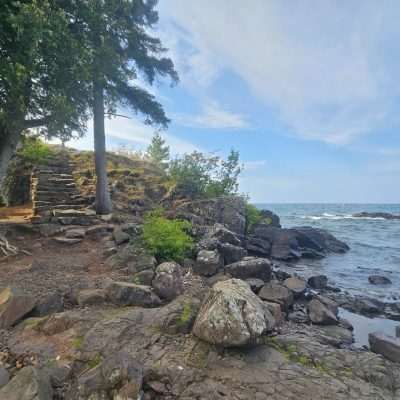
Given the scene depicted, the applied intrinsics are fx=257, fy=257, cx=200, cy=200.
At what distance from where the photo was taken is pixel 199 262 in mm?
7164

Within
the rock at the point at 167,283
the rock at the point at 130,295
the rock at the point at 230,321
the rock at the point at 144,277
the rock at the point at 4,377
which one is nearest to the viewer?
the rock at the point at 4,377

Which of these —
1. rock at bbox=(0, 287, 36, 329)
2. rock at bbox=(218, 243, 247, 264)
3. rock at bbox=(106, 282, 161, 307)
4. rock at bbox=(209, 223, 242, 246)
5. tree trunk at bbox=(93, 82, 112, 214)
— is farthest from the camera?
tree trunk at bbox=(93, 82, 112, 214)

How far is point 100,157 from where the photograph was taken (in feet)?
34.0

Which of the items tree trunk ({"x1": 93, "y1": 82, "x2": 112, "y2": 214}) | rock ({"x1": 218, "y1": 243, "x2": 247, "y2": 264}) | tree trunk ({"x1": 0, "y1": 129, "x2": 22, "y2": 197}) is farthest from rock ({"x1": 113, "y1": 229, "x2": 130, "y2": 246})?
tree trunk ({"x1": 0, "y1": 129, "x2": 22, "y2": 197})

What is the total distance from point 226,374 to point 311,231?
66.5ft

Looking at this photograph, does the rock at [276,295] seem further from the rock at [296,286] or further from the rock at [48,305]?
the rock at [48,305]

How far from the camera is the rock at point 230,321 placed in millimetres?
3537

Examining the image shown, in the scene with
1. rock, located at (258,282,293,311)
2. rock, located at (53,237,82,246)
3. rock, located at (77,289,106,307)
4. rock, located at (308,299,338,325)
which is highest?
rock, located at (53,237,82,246)

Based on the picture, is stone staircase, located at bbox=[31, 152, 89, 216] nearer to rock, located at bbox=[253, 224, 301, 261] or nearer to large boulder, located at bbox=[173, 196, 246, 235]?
large boulder, located at bbox=[173, 196, 246, 235]

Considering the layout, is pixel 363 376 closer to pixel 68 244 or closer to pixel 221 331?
pixel 221 331

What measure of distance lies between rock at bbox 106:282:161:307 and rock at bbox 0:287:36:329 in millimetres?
1241

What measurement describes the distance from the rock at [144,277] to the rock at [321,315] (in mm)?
4056

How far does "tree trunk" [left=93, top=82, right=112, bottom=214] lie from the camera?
1012cm

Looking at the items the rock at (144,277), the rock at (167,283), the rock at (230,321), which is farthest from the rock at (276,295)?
the rock at (144,277)
